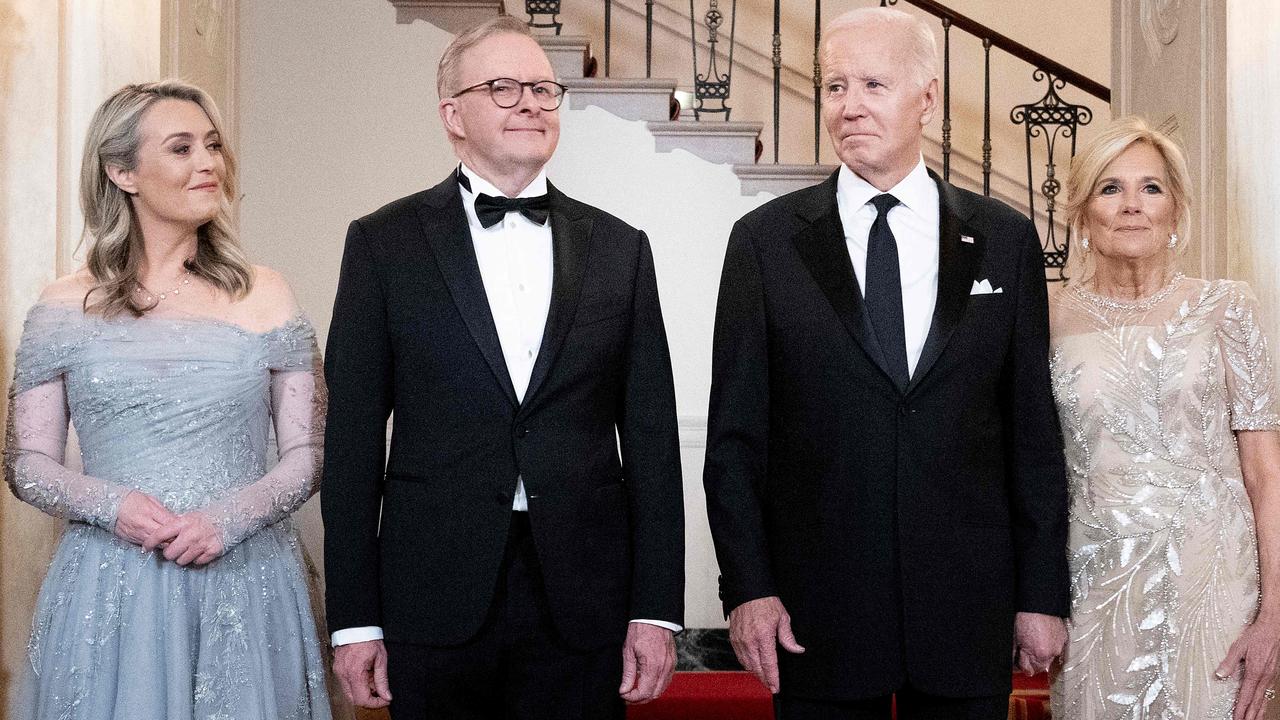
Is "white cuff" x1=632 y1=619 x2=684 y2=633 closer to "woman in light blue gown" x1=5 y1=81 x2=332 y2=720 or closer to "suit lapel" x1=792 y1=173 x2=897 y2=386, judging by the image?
"suit lapel" x1=792 y1=173 x2=897 y2=386

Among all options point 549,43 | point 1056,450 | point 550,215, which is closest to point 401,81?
point 549,43

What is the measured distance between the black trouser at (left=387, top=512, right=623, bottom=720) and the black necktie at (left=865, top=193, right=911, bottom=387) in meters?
0.68

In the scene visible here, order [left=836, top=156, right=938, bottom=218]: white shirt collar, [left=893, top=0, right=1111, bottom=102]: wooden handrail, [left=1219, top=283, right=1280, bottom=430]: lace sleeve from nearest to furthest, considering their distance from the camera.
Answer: [left=836, top=156, right=938, bottom=218]: white shirt collar
[left=1219, top=283, right=1280, bottom=430]: lace sleeve
[left=893, top=0, right=1111, bottom=102]: wooden handrail

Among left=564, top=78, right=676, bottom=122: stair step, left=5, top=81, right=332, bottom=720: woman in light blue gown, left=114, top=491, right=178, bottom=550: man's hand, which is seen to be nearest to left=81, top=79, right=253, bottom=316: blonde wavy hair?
left=5, top=81, right=332, bottom=720: woman in light blue gown

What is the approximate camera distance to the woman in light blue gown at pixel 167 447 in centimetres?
245

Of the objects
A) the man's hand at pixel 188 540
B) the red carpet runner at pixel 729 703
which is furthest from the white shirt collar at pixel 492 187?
the red carpet runner at pixel 729 703

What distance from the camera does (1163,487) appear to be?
2682 millimetres

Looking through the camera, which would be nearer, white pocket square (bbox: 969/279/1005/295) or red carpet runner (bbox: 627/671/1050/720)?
white pocket square (bbox: 969/279/1005/295)

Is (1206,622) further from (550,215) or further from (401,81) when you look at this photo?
(401,81)

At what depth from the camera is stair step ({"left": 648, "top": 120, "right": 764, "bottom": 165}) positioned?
5.63 meters

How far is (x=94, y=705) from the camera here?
2.43 metres

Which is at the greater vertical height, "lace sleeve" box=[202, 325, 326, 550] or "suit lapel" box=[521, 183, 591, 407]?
"suit lapel" box=[521, 183, 591, 407]

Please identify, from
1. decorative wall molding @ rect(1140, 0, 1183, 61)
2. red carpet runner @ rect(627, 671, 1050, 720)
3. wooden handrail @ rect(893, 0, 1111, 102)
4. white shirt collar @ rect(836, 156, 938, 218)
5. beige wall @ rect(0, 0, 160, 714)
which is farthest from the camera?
wooden handrail @ rect(893, 0, 1111, 102)

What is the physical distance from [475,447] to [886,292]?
73 centimetres
